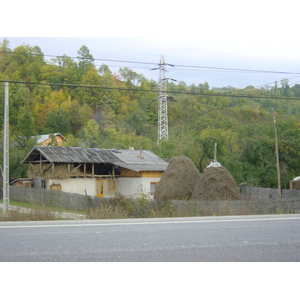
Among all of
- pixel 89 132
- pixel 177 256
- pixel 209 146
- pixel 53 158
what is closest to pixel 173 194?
pixel 53 158

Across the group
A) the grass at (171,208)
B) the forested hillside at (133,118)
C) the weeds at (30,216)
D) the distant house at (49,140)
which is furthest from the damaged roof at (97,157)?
the weeds at (30,216)

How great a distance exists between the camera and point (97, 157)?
40.6 metres

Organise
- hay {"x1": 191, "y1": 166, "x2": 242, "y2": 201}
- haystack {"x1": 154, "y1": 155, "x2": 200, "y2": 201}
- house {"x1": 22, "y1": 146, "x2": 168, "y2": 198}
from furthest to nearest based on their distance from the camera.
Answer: house {"x1": 22, "y1": 146, "x2": 168, "y2": 198} < haystack {"x1": 154, "y1": 155, "x2": 200, "y2": 201} < hay {"x1": 191, "y1": 166, "x2": 242, "y2": 201}

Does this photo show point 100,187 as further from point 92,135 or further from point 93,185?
point 92,135

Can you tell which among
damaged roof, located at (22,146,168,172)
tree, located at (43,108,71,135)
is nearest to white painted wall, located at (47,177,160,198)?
damaged roof, located at (22,146,168,172)

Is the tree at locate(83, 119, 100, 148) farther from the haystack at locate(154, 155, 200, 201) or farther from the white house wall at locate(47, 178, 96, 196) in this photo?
the haystack at locate(154, 155, 200, 201)

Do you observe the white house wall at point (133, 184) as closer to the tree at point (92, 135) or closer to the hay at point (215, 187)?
the hay at point (215, 187)

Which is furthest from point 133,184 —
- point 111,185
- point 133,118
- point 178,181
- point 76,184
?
point 133,118

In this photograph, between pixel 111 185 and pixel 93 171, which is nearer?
pixel 93 171

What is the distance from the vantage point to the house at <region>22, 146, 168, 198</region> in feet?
126

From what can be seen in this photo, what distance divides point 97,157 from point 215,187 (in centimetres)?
1679

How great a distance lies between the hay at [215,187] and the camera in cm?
2661

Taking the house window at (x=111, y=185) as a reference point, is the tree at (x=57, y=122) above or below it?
above

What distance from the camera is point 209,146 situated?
45.5 metres
